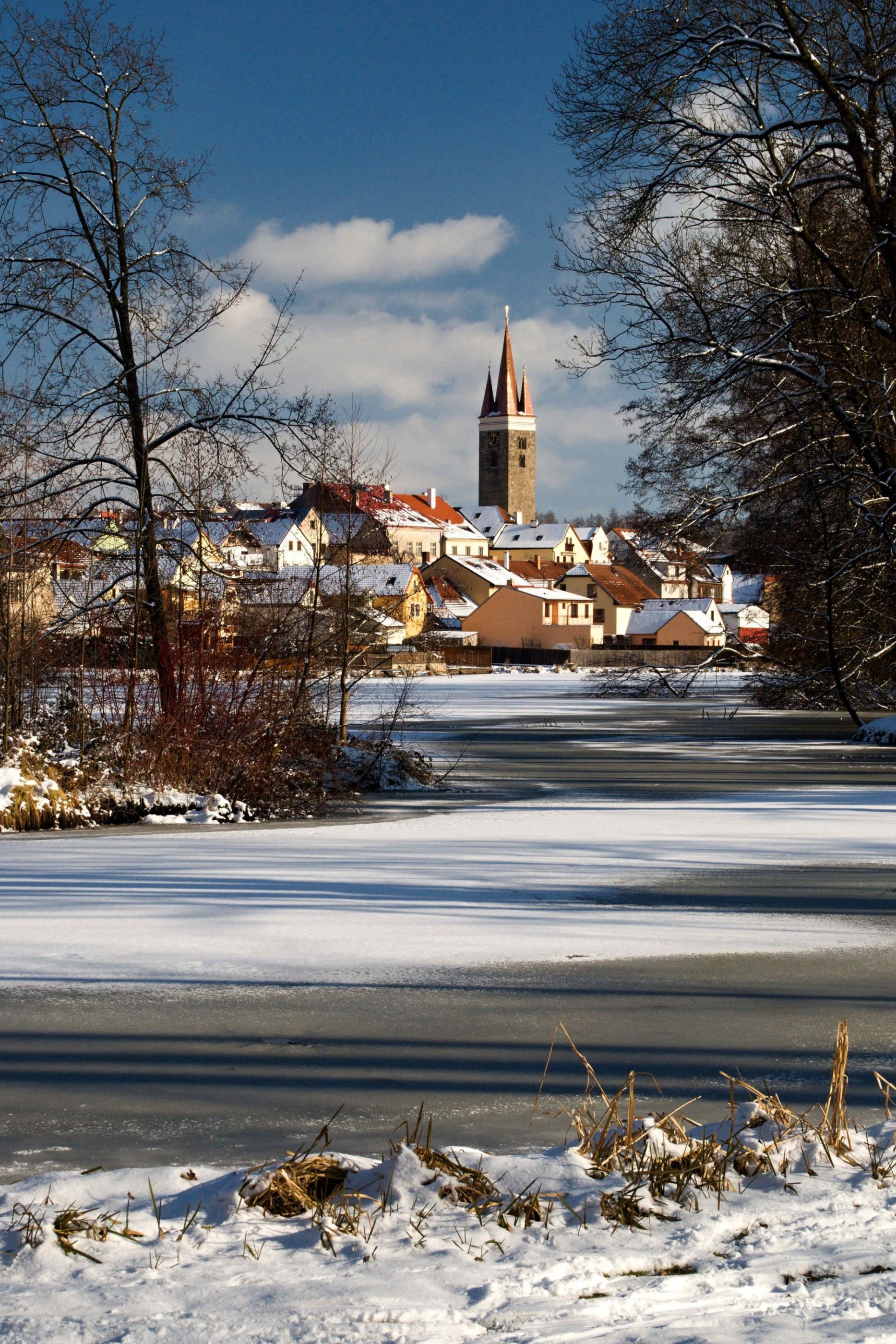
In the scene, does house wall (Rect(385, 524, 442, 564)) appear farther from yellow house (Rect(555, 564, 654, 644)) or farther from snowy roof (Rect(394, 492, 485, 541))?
yellow house (Rect(555, 564, 654, 644))

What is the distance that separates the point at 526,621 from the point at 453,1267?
105089mm

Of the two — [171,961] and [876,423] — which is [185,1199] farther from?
[876,423]

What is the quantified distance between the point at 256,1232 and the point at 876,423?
18.6 m

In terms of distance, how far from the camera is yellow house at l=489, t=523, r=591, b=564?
504 ft

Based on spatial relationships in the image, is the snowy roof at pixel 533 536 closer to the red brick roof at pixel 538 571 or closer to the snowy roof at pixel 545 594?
the red brick roof at pixel 538 571

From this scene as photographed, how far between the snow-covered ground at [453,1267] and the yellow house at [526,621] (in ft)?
337

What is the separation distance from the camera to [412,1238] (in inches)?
131

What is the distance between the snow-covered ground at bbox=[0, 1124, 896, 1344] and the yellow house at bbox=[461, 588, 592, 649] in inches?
4044

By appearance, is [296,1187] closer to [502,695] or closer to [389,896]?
[389,896]

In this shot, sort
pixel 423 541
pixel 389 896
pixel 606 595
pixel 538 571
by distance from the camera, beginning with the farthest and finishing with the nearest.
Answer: pixel 423 541, pixel 538 571, pixel 606 595, pixel 389 896

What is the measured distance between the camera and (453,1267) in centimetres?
319

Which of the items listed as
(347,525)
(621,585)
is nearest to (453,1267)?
(347,525)

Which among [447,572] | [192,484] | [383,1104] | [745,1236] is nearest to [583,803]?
[192,484]

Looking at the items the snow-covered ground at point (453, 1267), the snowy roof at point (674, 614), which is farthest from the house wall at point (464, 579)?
the snow-covered ground at point (453, 1267)
